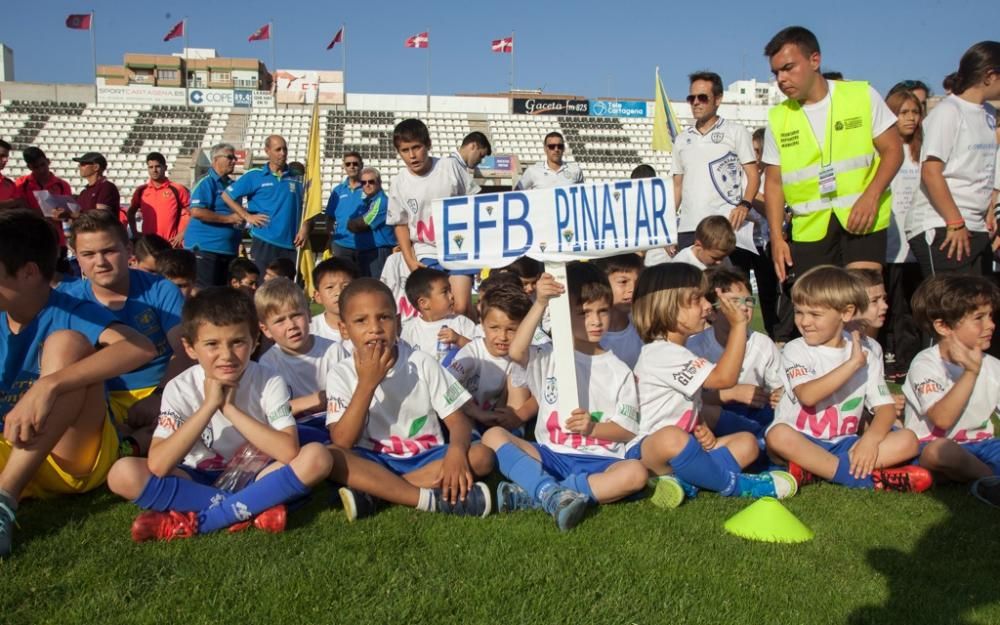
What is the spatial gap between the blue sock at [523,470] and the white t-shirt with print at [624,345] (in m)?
1.25

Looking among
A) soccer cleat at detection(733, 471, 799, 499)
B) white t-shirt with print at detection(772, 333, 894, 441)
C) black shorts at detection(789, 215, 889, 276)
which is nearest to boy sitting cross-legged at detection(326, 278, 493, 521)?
soccer cleat at detection(733, 471, 799, 499)

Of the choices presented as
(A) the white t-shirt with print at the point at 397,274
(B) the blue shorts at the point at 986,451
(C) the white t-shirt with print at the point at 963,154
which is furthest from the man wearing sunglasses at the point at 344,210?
(B) the blue shorts at the point at 986,451

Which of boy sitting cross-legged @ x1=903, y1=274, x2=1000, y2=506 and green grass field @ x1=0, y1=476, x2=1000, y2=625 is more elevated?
boy sitting cross-legged @ x1=903, y1=274, x2=1000, y2=506

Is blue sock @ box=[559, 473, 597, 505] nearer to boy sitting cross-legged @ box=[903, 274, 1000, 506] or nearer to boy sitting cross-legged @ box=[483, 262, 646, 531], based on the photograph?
boy sitting cross-legged @ box=[483, 262, 646, 531]

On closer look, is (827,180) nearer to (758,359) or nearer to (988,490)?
(758,359)

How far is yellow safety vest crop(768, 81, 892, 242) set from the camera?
492cm

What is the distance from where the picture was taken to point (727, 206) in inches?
263

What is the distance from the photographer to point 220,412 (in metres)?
3.66

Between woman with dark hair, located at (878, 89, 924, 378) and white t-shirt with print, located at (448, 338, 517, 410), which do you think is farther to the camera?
woman with dark hair, located at (878, 89, 924, 378)

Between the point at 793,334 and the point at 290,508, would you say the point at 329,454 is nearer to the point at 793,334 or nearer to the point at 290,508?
the point at 290,508

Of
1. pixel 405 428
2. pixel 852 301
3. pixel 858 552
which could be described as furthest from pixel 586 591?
pixel 852 301

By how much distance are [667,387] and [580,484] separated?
67cm

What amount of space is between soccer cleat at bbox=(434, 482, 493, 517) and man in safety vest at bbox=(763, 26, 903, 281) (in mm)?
2734

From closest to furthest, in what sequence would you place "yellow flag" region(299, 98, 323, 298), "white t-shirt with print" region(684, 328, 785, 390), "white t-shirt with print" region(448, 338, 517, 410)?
"white t-shirt with print" region(448, 338, 517, 410) → "white t-shirt with print" region(684, 328, 785, 390) → "yellow flag" region(299, 98, 323, 298)
